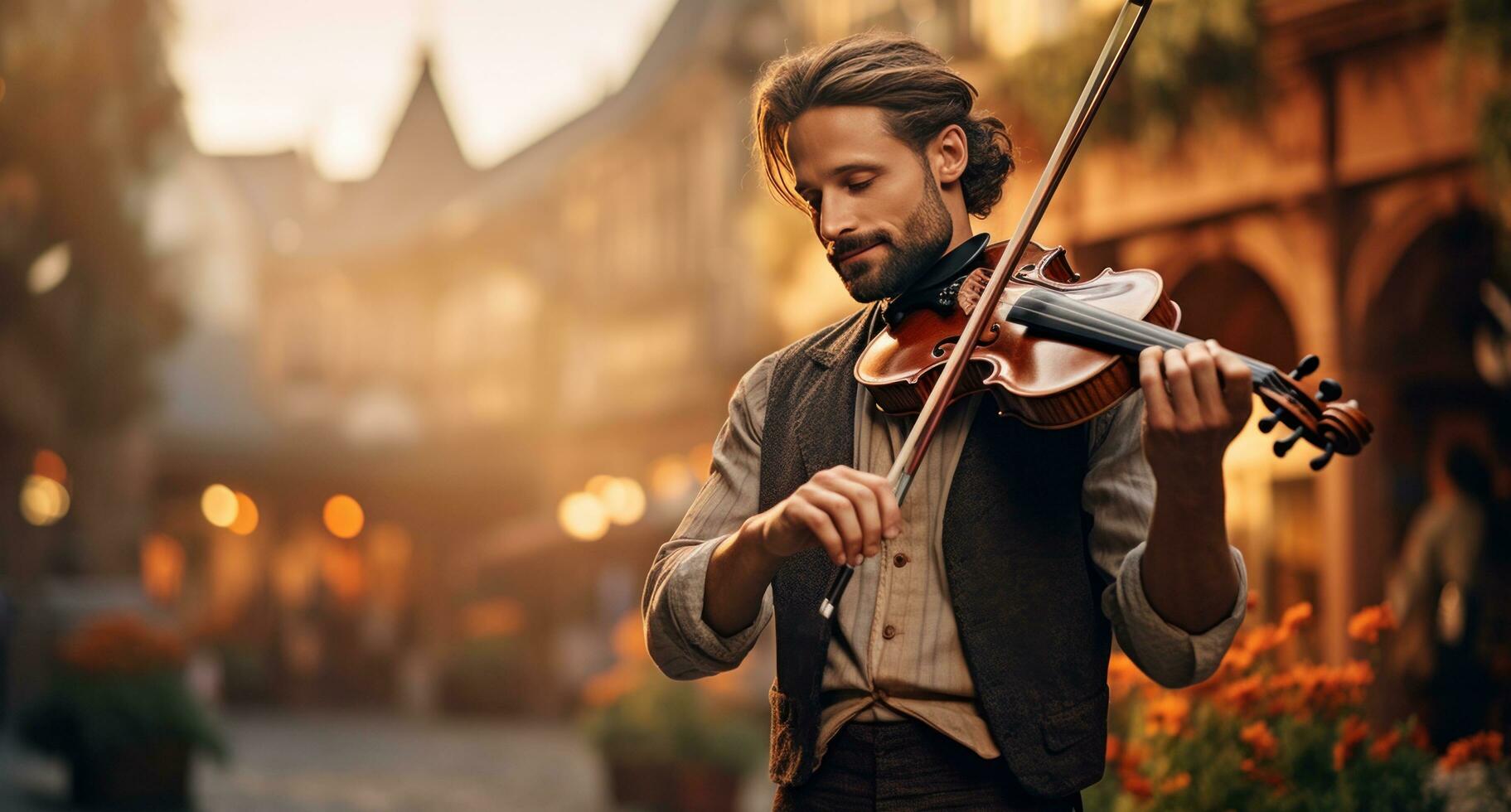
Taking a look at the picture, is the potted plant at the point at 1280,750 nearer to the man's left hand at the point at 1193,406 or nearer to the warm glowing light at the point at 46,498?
the man's left hand at the point at 1193,406

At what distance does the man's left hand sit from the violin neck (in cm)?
5

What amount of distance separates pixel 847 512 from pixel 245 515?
98.7 ft

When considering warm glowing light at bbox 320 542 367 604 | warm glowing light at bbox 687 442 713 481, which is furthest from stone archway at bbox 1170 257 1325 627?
warm glowing light at bbox 320 542 367 604

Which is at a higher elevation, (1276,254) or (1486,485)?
(1276,254)

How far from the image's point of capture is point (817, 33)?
1427 cm

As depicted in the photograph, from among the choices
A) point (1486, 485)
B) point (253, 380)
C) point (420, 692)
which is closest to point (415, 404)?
point (253, 380)

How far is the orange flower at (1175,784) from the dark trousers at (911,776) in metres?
1.89

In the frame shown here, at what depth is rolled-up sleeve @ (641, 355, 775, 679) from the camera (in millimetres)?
1967

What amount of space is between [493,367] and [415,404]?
4346mm

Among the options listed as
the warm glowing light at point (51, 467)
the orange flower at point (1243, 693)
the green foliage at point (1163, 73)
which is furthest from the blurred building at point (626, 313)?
the warm glowing light at point (51, 467)

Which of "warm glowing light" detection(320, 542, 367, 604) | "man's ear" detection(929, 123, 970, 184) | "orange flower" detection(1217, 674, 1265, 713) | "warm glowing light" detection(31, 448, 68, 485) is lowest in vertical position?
"orange flower" detection(1217, 674, 1265, 713)

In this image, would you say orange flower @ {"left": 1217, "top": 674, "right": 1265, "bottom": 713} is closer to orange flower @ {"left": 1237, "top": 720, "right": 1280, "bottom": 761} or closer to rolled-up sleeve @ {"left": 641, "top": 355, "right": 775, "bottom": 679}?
orange flower @ {"left": 1237, "top": 720, "right": 1280, "bottom": 761}

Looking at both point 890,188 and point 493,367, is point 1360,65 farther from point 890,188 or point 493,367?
point 493,367

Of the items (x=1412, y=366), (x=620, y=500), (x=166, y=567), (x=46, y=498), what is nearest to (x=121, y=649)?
(x=1412, y=366)
